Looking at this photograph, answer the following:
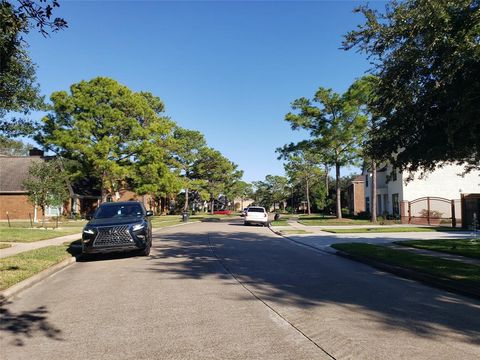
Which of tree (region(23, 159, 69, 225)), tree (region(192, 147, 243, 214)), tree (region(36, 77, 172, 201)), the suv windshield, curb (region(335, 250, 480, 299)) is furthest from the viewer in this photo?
tree (region(192, 147, 243, 214))

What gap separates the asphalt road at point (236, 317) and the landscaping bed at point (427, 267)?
486mm

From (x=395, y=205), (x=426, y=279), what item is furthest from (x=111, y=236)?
(x=395, y=205)

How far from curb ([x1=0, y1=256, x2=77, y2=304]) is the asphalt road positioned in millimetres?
181

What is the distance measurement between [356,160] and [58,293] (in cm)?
3528

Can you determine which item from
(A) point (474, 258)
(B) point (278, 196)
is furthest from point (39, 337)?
(B) point (278, 196)

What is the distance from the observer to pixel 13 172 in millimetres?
42312

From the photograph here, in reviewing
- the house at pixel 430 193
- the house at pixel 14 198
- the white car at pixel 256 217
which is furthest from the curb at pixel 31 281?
the house at pixel 14 198

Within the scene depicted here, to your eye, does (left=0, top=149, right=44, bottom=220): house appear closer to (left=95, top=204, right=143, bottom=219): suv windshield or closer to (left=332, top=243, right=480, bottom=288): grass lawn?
(left=95, top=204, right=143, bottom=219): suv windshield

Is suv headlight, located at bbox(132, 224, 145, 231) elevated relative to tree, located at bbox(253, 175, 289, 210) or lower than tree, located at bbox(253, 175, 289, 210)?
lower

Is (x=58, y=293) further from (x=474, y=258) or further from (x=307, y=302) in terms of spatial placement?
(x=474, y=258)

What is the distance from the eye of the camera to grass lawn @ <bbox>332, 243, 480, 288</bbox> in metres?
9.38

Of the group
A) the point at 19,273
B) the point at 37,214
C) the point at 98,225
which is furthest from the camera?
the point at 37,214

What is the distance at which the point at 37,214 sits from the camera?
39.4 metres

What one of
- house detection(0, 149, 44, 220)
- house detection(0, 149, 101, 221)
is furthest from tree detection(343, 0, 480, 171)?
house detection(0, 149, 44, 220)
